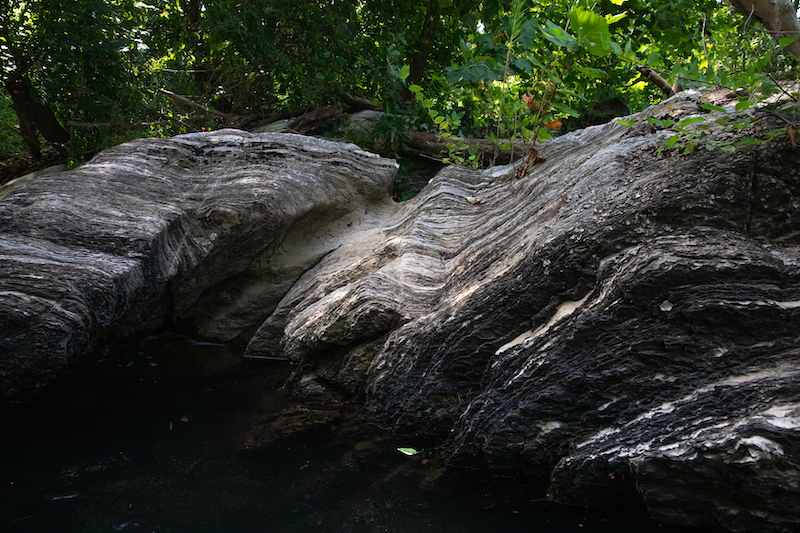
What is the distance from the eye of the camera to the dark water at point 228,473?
249cm

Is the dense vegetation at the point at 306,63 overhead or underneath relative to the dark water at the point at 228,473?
overhead

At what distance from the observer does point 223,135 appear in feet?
19.3

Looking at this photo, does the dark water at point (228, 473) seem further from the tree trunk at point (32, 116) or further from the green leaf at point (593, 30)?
the tree trunk at point (32, 116)

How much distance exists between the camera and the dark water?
2486mm

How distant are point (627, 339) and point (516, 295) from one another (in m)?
0.72

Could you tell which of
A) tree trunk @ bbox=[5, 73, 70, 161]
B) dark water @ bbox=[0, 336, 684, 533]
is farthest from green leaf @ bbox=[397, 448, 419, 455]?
tree trunk @ bbox=[5, 73, 70, 161]

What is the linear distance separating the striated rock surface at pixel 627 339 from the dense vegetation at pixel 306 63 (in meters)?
1.76

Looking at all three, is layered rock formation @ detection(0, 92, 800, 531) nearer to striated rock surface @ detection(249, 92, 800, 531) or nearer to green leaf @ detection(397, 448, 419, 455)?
striated rock surface @ detection(249, 92, 800, 531)

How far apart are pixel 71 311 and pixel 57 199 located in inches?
49.0

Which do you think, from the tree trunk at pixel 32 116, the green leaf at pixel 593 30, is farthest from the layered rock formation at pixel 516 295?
the tree trunk at pixel 32 116

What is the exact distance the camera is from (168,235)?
4.59 metres

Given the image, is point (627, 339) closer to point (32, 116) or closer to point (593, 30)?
point (593, 30)

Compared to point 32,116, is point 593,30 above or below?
above

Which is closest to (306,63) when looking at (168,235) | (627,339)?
(168,235)
